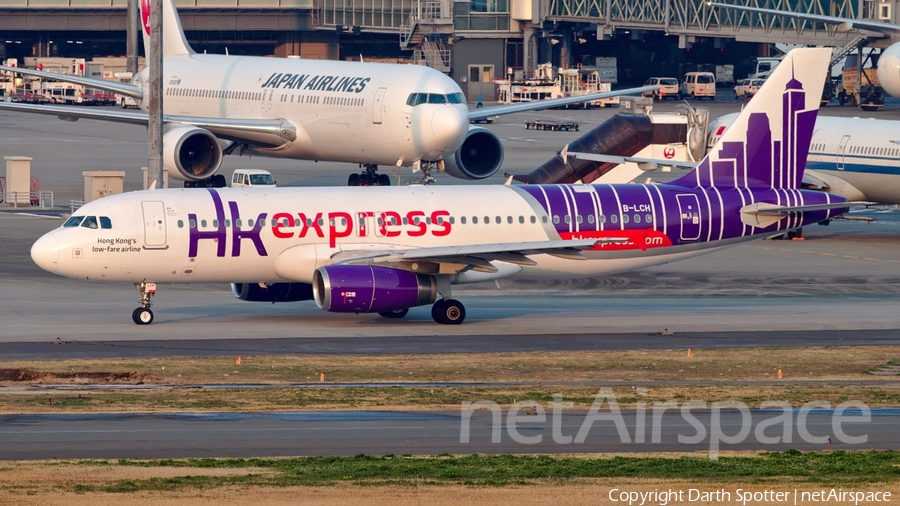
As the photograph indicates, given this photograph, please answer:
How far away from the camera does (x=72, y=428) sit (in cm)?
2311

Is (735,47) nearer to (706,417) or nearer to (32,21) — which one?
(32,21)

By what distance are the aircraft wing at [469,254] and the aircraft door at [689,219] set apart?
110 inches

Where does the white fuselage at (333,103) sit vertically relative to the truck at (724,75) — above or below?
below

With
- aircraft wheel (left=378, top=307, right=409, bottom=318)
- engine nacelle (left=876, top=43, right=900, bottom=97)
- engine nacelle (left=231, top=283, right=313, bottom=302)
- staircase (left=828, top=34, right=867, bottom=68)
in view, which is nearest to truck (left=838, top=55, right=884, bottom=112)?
staircase (left=828, top=34, right=867, bottom=68)

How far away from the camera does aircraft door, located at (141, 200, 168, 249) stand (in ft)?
116

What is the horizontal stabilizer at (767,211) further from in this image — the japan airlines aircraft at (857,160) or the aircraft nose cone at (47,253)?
the aircraft nose cone at (47,253)

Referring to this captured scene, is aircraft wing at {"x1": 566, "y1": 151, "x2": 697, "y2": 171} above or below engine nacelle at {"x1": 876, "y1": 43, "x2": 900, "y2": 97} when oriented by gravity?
below

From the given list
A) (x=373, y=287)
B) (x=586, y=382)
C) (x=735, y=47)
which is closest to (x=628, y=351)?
(x=586, y=382)

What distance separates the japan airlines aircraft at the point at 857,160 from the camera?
5406cm

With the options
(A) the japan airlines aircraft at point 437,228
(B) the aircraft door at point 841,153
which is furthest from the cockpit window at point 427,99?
(A) the japan airlines aircraft at point 437,228

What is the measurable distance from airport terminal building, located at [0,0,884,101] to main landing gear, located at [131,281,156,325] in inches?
3340

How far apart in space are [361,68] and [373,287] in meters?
28.1

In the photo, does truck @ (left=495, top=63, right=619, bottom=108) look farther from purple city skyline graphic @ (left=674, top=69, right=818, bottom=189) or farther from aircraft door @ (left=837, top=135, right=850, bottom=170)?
purple city skyline graphic @ (left=674, top=69, right=818, bottom=189)

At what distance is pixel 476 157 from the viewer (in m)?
60.3
